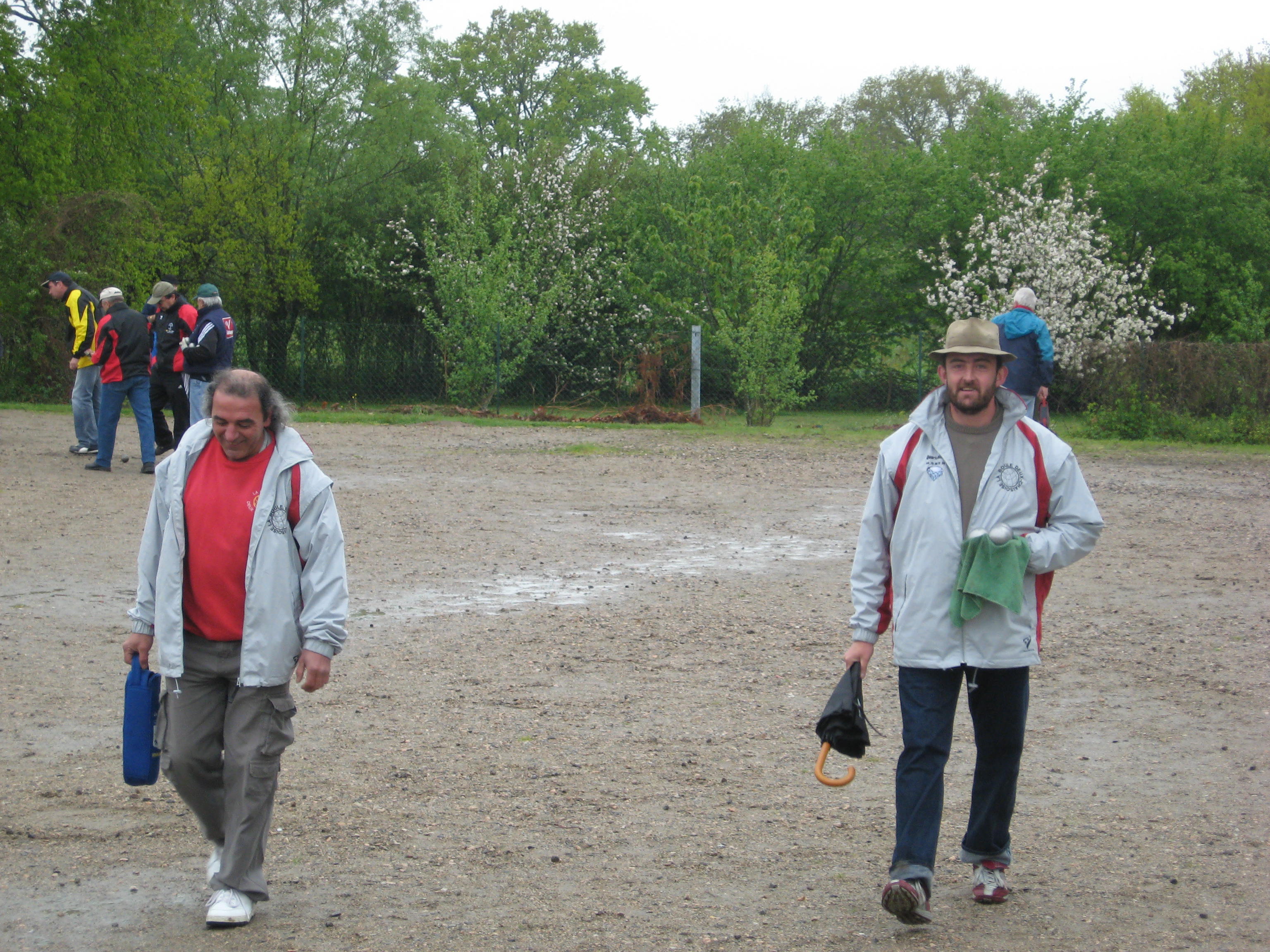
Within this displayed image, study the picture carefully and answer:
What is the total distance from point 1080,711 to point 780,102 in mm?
51572

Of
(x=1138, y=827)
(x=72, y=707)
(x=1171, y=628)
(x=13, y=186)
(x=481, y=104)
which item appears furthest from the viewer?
(x=481, y=104)

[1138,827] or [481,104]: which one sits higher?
[481,104]

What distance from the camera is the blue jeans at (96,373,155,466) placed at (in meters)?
14.0

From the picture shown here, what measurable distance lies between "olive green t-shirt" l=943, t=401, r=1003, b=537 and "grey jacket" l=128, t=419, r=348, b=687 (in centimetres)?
191

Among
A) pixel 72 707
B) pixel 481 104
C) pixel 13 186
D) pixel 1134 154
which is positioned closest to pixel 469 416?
pixel 13 186

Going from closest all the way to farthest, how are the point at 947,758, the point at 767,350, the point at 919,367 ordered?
the point at 947,758 < the point at 767,350 < the point at 919,367

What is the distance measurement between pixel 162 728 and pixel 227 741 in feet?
0.74

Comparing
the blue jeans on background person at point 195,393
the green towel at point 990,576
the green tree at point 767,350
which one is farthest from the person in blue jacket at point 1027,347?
the green tree at point 767,350

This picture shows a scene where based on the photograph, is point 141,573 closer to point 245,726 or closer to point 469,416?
point 245,726

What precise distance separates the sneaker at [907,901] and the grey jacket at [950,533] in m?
0.65

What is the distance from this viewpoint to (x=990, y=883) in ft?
13.8

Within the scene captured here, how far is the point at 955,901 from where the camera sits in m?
4.22

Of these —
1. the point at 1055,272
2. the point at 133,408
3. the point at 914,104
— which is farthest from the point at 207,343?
the point at 914,104

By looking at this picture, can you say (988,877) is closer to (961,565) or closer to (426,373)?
(961,565)
